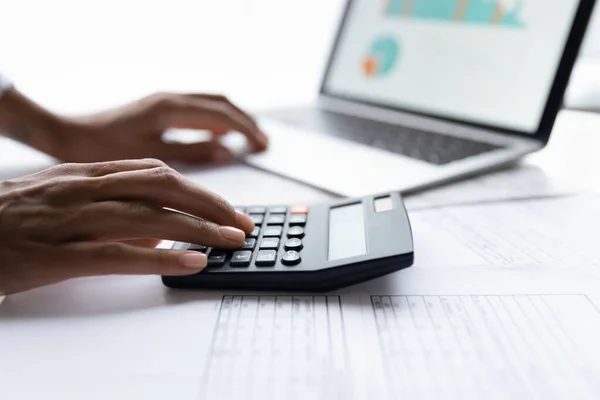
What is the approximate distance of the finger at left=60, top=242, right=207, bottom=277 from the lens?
0.41 m

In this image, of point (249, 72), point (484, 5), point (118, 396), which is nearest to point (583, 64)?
point (484, 5)

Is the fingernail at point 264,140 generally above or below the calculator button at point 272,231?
above

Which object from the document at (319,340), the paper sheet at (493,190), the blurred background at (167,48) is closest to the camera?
the document at (319,340)

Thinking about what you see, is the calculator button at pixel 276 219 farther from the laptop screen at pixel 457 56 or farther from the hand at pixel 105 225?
the laptop screen at pixel 457 56

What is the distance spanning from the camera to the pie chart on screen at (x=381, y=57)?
91 centimetres

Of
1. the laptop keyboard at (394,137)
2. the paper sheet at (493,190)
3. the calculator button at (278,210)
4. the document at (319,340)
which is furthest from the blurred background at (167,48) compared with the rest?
the document at (319,340)

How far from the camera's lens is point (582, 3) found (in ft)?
2.24

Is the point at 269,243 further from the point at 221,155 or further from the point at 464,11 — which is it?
the point at 464,11

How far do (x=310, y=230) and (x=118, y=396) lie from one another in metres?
0.20

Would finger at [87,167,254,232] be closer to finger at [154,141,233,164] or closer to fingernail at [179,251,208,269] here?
fingernail at [179,251,208,269]

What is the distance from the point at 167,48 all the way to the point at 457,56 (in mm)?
591

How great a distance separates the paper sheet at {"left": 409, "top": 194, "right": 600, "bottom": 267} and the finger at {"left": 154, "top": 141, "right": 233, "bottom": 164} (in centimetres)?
28

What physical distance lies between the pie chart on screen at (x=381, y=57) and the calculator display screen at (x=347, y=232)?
1.54ft

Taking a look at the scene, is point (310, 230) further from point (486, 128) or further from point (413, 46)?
point (413, 46)
